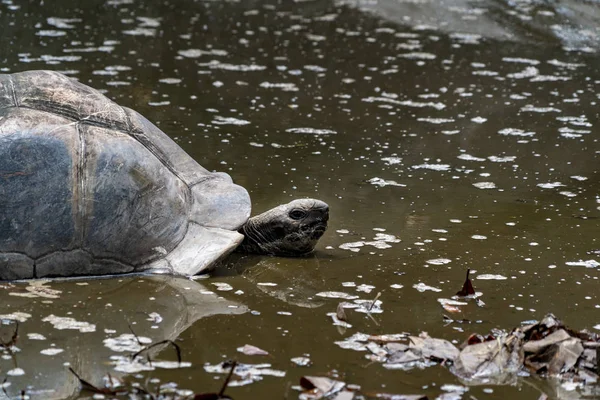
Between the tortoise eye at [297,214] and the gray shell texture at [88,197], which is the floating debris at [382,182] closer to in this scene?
the tortoise eye at [297,214]

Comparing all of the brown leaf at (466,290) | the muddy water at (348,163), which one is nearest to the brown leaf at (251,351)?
the muddy water at (348,163)

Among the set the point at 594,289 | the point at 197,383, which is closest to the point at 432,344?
the point at 197,383

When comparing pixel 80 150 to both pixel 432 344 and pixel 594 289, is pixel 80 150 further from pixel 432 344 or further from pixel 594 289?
pixel 594 289

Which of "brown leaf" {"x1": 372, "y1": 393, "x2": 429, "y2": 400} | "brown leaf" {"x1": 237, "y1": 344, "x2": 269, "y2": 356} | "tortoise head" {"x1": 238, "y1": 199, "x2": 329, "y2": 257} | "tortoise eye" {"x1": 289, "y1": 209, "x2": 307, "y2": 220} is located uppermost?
"brown leaf" {"x1": 372, "y1": 393, "x2": 429, "y2": 400}

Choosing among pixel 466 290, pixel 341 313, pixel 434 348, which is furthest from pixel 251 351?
pixel 466 290

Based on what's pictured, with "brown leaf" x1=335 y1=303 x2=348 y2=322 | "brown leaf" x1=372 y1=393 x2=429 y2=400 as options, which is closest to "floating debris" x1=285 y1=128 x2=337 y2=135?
"brown leaf" x1=335 y1=303 x2=348 y2=322

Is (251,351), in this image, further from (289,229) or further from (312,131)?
(312,131)

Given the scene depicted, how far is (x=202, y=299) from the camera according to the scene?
474 centimetres

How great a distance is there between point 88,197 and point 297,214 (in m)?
1.28

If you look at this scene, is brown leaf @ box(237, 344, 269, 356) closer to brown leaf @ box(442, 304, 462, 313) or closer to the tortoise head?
brown leaf @ box(442, 304, 462, 313)

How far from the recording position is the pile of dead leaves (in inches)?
153

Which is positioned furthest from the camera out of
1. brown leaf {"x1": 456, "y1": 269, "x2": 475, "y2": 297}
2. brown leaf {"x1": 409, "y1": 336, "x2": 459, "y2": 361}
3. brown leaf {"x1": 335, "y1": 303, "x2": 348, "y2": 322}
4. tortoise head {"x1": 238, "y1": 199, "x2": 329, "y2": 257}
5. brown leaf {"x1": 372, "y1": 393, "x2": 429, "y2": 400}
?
tortoise head {"x1": 238, "y1": 199, "x2": 329, "y2": 257}

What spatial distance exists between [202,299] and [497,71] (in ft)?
22.4

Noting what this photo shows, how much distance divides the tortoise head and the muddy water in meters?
0.11
